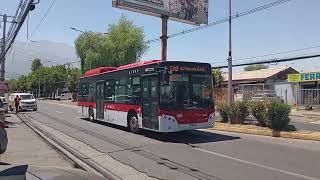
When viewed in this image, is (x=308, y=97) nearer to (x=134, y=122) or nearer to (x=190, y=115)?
(x=134, y=122)

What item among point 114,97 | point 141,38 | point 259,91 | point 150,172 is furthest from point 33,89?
point 150,172

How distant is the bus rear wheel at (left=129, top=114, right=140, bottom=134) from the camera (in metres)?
19.3

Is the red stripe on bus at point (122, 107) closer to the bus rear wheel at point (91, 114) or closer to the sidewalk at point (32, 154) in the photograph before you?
the bus rear wheel at point (91, 114)

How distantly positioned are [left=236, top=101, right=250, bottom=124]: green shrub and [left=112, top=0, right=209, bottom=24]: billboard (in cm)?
1375

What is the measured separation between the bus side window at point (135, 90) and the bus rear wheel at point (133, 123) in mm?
699

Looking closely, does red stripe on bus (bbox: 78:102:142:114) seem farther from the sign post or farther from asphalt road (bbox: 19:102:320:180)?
the sign post

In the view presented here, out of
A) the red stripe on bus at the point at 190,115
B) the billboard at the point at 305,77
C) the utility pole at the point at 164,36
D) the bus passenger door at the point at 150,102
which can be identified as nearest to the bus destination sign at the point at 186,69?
the bus passenger door at the point at 150,102

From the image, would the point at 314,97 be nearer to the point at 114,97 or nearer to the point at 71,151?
the point at 114,97

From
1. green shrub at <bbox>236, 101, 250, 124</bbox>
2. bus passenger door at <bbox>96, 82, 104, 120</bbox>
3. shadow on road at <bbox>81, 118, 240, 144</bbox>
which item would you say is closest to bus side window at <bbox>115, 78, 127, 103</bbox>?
shadow on road at <bbox>81, 118, 240, 144</bbox>

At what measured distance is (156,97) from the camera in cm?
1722

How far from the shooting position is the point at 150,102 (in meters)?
17.7

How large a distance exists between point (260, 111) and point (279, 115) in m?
1.33

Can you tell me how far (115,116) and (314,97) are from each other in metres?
22.0

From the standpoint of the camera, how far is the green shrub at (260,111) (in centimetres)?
1922
